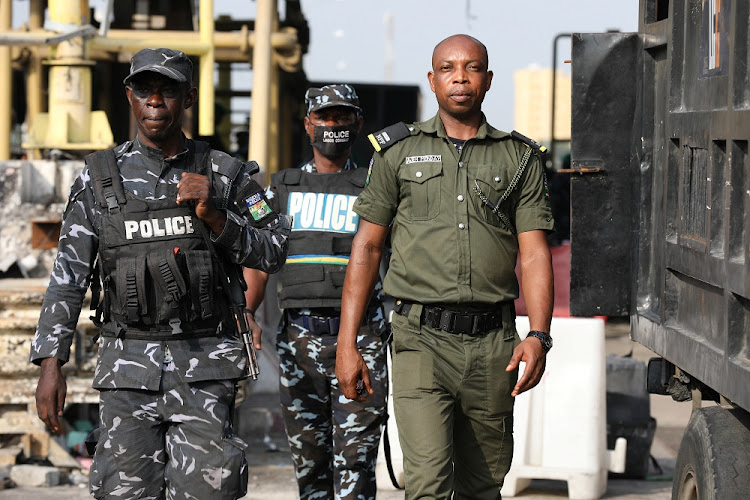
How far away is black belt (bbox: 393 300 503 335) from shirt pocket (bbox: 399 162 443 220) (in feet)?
1.07

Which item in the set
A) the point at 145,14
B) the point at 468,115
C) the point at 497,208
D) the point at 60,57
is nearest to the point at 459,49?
the point at 468,115

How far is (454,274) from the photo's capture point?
14.8ft

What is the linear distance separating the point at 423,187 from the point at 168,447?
1.23 m

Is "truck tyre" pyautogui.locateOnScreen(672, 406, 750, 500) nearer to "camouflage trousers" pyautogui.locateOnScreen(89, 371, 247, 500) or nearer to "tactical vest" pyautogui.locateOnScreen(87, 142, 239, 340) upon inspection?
"camouflage trousers" pyautogui.locateOnScreen(89, 371, 247, 500)

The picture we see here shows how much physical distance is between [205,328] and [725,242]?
1792 millimetres

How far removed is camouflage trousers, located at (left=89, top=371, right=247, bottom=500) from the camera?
4.44m

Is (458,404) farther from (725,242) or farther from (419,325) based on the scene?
(725,242)

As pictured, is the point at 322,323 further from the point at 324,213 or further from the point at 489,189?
the point at 489,189

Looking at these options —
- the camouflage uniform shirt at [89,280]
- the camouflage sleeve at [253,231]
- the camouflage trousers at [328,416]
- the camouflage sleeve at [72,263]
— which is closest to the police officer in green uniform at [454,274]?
the camouflage sleeve at [253,231]

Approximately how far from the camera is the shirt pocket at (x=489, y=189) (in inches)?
179

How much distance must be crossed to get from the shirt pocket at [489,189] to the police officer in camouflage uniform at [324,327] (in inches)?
48.6

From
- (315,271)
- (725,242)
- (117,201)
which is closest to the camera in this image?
(725,242)

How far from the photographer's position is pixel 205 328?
15.0 feet

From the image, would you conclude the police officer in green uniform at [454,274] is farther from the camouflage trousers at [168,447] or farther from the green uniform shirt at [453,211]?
the camouflage trousers at [168,447]
